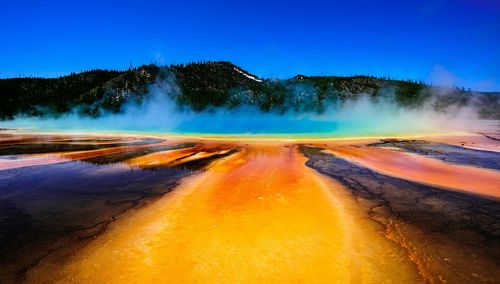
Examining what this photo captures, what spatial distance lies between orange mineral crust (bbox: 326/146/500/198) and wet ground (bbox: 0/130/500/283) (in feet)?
0.15

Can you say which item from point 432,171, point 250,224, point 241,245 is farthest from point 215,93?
point 241,245

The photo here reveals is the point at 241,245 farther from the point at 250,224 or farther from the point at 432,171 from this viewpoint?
the point at 432,171

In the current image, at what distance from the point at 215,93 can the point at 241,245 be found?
208ft

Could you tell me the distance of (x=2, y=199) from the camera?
586 centimetres

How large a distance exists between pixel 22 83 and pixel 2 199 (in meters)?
97.8

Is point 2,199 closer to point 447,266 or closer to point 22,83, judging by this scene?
point 447,266

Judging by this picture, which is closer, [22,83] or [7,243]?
[7,243]

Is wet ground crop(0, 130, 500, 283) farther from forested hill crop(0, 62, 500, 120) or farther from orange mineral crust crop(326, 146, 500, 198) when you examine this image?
forested hill crop(0, 62, 500, 120)

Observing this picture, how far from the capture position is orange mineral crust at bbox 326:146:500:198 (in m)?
6.68

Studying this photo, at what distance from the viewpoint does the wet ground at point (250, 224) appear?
3.39 m

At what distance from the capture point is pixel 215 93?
6631cm

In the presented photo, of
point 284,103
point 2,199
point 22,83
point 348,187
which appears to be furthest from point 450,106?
point 22,83

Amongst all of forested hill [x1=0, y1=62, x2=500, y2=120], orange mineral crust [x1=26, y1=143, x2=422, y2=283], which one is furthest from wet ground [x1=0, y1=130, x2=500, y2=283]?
forested hill [x1=0, y1=62, x2=500, y2=120]

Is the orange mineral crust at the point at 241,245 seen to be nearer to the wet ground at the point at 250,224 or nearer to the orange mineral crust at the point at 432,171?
the wet ground at the point at 250,224
